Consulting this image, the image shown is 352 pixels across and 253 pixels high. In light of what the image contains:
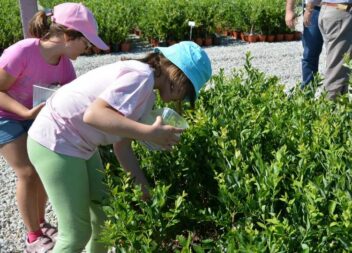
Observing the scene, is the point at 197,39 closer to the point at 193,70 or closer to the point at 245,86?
the point at 245,86

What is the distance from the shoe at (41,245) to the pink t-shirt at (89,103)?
36.1 inches

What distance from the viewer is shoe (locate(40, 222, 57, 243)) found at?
3278 mm

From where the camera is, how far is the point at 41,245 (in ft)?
10.1

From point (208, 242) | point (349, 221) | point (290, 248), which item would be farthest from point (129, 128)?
point (349, 221)

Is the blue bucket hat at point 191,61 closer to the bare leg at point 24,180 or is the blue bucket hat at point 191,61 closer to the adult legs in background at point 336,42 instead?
the bare leg at point 24,180

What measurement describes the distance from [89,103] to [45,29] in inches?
31.2

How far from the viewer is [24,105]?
292 centimetres

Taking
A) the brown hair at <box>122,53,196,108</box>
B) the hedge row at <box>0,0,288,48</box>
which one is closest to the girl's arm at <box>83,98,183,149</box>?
the brown hair at <box>122,53,196,108</box>

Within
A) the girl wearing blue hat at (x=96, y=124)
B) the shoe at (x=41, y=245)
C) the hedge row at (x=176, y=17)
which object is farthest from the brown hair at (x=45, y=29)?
the hedge row at (x=176, y=17)

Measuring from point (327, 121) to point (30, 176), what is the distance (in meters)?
1.58

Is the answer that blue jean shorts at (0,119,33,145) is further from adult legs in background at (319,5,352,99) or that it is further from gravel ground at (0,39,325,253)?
adult legs in background at (319,5,352,99)

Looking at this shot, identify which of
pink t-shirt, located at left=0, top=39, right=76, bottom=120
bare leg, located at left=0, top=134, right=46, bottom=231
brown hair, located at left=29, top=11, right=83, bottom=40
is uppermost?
brown hair, located at left=29, top=11, right=83, bottom=40

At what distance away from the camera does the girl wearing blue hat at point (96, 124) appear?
2062 mm

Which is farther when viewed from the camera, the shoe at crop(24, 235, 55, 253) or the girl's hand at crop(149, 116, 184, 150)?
the shoe at crop(24, 235, 55, 253)
